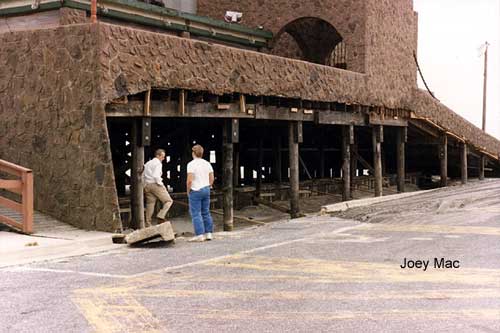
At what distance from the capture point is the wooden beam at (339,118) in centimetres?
2006

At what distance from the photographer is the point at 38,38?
13391 mm

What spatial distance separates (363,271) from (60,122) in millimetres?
6862

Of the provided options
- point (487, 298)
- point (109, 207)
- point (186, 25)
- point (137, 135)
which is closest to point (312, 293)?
point (487, 298)

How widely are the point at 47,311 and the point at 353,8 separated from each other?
56.3 feet

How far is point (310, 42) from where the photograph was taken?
27.2 meters

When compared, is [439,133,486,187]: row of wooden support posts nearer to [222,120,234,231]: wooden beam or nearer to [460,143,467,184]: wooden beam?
[460,143,467,184]: wooden beam

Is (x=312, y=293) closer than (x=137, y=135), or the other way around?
(x=312, y=293)

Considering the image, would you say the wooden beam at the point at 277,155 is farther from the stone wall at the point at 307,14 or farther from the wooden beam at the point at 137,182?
the wooden beam at the point at 137,182

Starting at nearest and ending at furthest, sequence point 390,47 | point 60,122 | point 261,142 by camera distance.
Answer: point 60,122 < point 261,142 < point 390,47

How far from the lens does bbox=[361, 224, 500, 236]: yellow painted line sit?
1195 centimetres

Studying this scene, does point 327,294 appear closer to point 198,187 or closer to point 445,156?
point 198,187

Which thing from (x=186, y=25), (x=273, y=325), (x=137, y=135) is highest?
(x=186, y=25)

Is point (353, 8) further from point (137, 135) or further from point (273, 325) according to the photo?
point (273, 325)

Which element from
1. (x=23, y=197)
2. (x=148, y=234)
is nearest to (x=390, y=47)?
(x=148, y=234)
